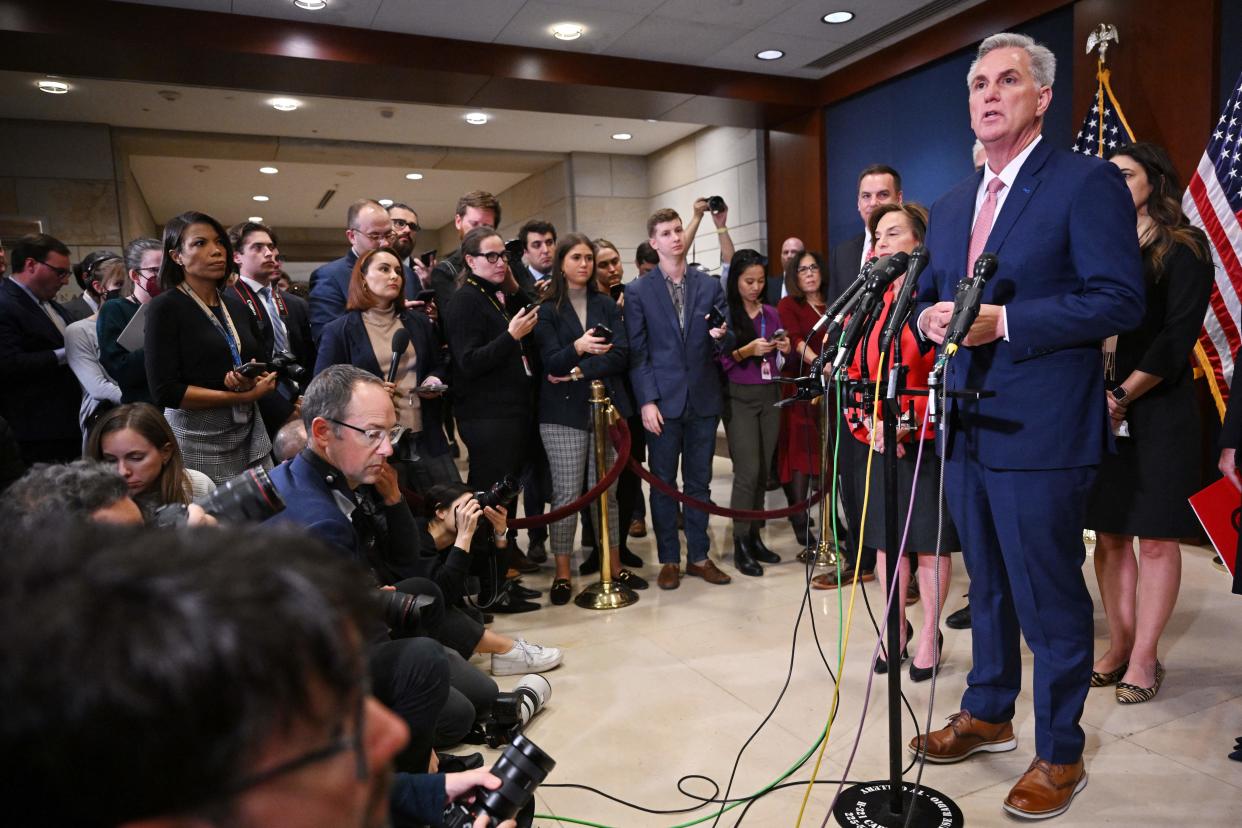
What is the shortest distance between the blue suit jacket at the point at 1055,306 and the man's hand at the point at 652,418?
201 centimetres

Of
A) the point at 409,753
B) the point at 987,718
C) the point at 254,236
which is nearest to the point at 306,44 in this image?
the point at 254,236

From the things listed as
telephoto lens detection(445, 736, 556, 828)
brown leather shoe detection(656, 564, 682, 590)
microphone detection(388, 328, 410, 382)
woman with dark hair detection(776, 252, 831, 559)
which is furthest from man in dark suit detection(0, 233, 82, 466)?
woman with dark hair detection(776, 252, 831, 559)

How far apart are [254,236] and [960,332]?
3347mm

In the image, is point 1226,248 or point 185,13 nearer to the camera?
point 1226,248

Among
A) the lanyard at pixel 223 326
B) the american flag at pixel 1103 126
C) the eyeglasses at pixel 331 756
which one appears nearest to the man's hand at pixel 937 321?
the eyeglasses at pixel 331 756

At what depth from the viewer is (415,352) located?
3.56 m

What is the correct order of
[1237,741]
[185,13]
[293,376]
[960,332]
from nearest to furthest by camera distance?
1. [960,332]
2. [1237,741]
3. [293,376]
4. [185,13]

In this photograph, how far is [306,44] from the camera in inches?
211

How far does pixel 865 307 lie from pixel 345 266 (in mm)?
2752

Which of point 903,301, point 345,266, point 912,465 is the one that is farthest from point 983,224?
point 345,266

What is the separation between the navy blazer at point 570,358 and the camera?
3.80 meters

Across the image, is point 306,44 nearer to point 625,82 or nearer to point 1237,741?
point 625,82

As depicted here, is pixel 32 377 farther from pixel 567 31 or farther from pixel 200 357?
pixel 567 31

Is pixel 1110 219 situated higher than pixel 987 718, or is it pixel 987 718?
pixel 1110 219
